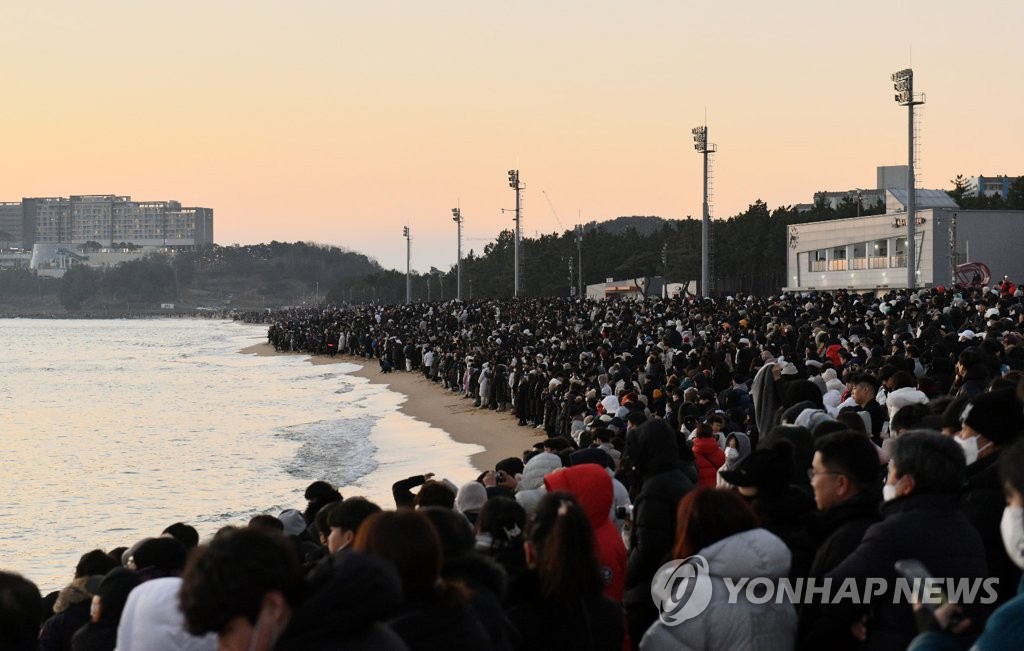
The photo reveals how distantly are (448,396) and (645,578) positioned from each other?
34.3 m

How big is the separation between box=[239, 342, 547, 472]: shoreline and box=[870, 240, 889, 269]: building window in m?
21.4

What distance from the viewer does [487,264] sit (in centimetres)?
14500

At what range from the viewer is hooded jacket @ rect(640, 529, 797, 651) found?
4.53 m

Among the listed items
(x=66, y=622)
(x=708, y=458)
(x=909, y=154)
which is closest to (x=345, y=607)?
(x=66, y=622)

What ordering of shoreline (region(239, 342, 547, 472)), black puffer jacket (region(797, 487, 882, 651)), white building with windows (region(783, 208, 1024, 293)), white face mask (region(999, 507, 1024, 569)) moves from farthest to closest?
1. white building with windows (region(783, 208, 1024, 293))
2. shoreline (region(239, 342, 547, 472))
3. black puffer jacket (region(797, 487, 882, 651))
4. white face mask (region(999, 507, 1024, 569))

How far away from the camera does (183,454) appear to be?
31234 mm

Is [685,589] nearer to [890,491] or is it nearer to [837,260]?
[890,491]

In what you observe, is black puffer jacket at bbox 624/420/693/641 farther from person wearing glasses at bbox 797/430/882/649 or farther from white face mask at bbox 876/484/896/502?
white face mask at bbox 876/484/896/502

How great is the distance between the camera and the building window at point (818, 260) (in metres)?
60.7

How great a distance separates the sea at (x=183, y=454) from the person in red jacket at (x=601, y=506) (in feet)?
36.7

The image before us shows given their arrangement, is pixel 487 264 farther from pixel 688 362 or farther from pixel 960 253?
pixel 688 362

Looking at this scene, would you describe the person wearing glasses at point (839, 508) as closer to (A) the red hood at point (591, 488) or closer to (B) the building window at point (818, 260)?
(A) the red hood at point (591, 488)

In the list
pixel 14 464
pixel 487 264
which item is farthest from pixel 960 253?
pixel 487 264

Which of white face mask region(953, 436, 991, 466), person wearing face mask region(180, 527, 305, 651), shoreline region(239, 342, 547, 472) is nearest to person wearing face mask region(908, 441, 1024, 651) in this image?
person wearing face mask region(180, 527, 305, 651)
